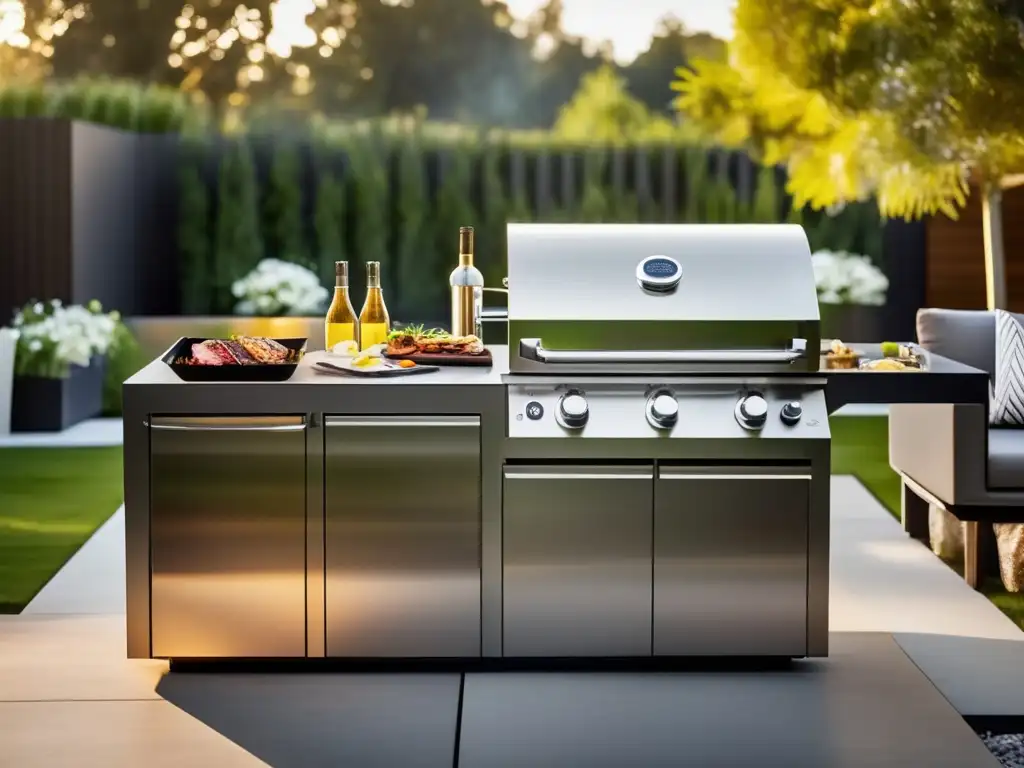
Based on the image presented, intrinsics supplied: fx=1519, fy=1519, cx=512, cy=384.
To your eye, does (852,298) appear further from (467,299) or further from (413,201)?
(467,299)

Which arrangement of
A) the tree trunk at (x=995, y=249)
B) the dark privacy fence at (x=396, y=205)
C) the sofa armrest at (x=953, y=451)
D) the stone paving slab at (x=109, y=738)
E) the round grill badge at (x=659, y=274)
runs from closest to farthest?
the stone paving slab at (x=109, y=738) → the round grill badge at (x=659, y=274) → the sofa armrest at (x=953, y=451) → the tree trunk at (x=995, y=249) → the dark privacy fence at (x=396, y=205)

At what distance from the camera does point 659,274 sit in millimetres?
4145

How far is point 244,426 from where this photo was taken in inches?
160

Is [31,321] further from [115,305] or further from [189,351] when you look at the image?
[189,351]

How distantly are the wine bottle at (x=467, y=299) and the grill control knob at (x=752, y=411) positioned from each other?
0.95m

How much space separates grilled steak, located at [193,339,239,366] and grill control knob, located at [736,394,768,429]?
53.6 inches

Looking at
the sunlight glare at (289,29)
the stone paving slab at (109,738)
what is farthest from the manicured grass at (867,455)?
the sunlight glare at (289,29)

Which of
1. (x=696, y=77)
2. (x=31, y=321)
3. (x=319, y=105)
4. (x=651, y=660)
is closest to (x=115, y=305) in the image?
(x=31, y=321)

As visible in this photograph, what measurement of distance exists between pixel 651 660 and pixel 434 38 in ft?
59.7

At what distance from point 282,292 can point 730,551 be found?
735cm

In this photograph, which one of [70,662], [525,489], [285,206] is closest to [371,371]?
[525,489]

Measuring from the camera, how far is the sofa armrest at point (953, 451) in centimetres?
490

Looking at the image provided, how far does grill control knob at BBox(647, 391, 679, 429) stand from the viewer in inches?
158

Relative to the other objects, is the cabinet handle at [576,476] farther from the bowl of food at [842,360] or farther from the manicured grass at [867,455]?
the manicured grass at [867,455]
